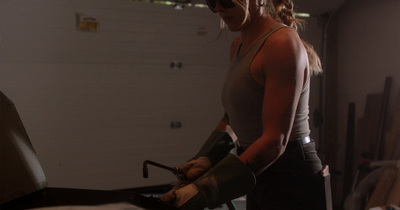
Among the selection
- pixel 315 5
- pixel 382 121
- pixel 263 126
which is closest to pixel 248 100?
pixel 263 126

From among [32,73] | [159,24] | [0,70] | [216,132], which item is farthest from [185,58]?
[216,132]

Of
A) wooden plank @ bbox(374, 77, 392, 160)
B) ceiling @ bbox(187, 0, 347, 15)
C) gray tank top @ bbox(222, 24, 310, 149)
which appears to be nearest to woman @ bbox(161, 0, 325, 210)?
gray tank top @ bbox(222, 24, 310, 149)

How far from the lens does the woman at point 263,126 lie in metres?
1.03

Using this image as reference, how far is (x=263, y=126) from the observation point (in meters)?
1.09

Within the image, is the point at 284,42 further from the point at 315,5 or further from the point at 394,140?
the point at 315,5

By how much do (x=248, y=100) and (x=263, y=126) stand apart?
12 centimetres

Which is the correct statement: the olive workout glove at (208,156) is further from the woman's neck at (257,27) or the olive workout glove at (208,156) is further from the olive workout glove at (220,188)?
the woman's neck at (257,27)

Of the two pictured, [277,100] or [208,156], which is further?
[208,156]

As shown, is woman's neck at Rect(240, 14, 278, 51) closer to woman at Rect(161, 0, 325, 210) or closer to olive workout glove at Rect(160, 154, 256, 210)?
woman at Rect(161, 0, 325, 210)

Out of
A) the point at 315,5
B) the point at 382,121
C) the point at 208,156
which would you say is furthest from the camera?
the point at 315,5

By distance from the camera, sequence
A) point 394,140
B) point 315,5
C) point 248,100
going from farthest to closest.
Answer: point 315,5, point 394,140, point 248,100

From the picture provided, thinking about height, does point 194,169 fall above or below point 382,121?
above

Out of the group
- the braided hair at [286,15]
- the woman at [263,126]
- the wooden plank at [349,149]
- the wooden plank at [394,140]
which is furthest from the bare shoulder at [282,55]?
the wooden plank at [349,149]

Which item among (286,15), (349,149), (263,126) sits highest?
(286,15)
